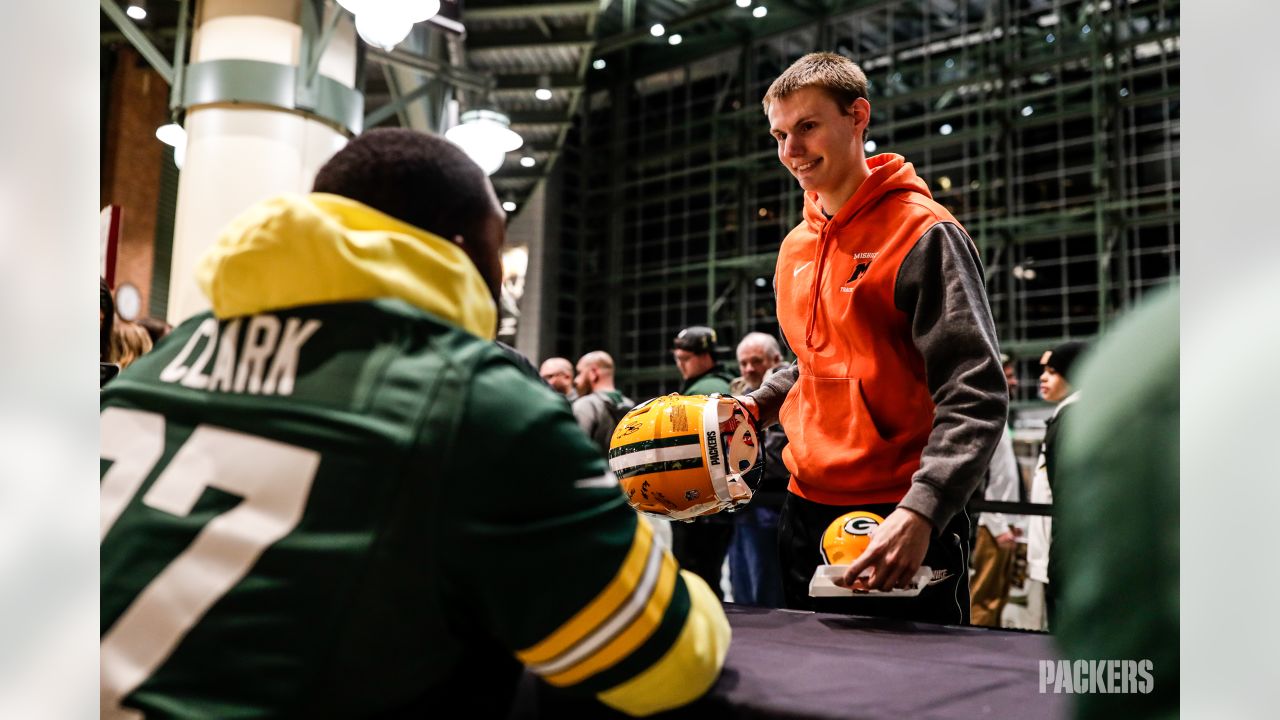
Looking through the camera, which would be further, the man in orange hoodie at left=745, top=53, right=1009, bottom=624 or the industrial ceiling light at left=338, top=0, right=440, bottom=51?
the industrial ceiling light at left=338, top=0, right=440, bottom=51

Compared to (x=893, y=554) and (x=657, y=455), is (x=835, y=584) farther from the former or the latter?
(x=657, y=455)

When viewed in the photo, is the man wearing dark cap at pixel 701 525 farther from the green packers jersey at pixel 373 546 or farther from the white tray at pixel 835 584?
the green packers jersey at pixel 373 546

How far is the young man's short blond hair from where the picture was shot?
191 cm

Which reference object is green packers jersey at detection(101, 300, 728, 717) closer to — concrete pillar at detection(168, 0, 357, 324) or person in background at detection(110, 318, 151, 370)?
person in background at detection(110, 318, 151, 370)

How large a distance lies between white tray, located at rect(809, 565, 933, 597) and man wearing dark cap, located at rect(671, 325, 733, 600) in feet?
11.1

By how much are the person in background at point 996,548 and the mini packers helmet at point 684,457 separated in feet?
13.5

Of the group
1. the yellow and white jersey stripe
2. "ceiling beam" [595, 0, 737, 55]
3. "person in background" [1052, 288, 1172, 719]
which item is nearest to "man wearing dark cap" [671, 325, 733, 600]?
the yellow and white jersey stripe

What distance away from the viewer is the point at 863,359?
1811 mm

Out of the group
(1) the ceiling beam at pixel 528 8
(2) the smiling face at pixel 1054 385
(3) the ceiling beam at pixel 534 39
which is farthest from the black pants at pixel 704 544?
(3) the ceiling beam at pixel 534 39

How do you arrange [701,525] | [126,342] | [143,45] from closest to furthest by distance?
[126,342] → [143,45] → [701,525]

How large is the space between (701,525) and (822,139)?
12.4 feet

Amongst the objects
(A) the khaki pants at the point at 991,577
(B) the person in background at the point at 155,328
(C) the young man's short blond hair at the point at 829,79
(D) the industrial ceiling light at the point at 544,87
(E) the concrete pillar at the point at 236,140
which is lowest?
(A) the khaki pants at the point at 991,577

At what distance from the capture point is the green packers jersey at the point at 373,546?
2.88 feet

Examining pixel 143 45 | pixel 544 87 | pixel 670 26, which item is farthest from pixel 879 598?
pixel 670 26
